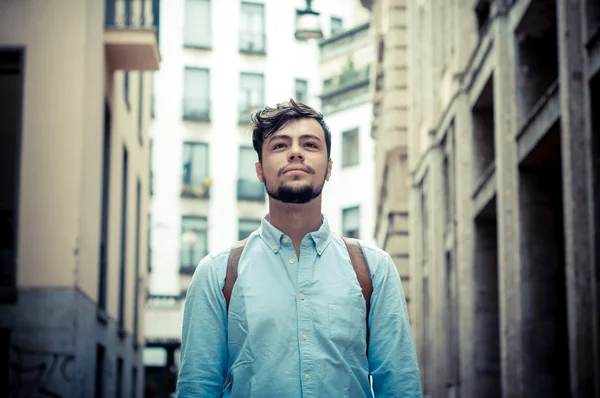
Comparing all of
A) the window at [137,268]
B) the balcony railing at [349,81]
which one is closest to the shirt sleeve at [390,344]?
the window at [137,268]

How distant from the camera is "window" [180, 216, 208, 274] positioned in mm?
54375

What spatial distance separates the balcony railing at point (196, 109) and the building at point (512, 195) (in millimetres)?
26896

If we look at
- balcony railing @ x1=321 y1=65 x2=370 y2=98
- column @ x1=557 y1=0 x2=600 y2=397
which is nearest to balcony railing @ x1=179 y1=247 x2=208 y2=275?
balcony railing @ x1=321 y1=65 x2=370 y2=98

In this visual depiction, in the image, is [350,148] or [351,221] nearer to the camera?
[351,221]

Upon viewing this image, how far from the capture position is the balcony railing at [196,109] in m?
55.9

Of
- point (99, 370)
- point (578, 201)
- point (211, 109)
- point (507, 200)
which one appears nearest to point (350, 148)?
point (211, 109)

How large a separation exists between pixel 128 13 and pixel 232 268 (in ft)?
A: 73.1

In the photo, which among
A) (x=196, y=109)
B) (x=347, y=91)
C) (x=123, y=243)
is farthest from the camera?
(x=196, y=109)

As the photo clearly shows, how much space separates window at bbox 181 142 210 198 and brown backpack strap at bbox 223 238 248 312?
51278mm

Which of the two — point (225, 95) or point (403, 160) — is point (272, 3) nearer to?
point (225, 95)

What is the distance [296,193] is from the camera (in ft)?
14.5

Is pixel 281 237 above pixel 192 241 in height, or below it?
below

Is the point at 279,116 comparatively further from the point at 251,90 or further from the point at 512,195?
the point at 251,90

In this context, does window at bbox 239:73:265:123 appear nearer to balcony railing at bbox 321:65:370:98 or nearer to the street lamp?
balcony railing at bbox 321:65:370:98
